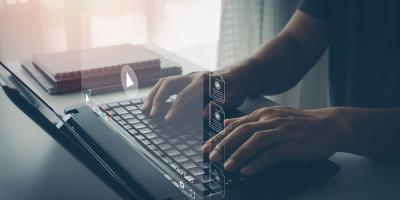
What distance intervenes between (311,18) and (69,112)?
1.72 ft

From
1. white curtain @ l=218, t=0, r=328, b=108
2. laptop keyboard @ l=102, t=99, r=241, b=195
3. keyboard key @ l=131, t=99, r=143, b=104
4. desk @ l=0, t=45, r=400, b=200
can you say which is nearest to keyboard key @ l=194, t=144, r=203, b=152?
laptop keyboard @ l=102, t=99, r=241, b=195

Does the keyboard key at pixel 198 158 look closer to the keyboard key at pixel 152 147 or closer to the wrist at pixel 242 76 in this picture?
the keyboard key at pixel 152 147

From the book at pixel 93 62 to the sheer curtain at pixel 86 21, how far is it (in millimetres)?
594

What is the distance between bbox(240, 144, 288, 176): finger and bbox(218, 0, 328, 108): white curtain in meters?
1.19

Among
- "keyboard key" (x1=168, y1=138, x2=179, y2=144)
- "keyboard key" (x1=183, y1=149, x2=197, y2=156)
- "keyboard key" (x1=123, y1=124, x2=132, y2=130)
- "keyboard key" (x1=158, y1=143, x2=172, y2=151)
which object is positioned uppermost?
"keyboard key" (x1=183, y1=149, x2=197, y2=156)

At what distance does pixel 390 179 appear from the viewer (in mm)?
733

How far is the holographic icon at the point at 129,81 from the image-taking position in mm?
1026

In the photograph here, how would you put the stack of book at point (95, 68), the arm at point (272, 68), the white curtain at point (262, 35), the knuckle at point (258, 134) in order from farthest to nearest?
1. the white curtain at point (262, 35)
2. the stack of book at point (95, 68)
3. the arm at point (272, 68)
4. the knuckle at point (258, 134)

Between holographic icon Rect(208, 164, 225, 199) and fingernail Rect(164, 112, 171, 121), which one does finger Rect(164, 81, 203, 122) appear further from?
holographic icon Rect(208, 164, 225, 199)

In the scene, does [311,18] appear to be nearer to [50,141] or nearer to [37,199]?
[50,141]

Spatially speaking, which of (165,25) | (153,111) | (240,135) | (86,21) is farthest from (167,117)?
(86,21)

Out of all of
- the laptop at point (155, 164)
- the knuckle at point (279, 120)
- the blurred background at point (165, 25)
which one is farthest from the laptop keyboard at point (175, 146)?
the blurred background at point (165, 25)

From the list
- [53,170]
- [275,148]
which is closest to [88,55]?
[53,170]

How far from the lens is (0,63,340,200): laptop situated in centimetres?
62
